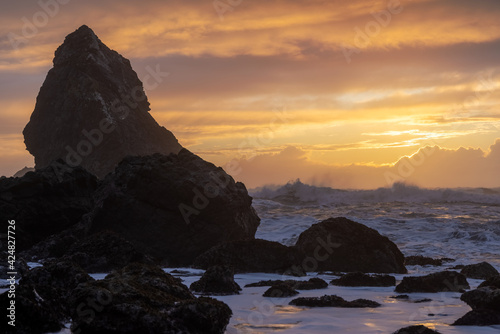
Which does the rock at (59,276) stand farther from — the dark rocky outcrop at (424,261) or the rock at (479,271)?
the dark rocky outcrop at (424,261)

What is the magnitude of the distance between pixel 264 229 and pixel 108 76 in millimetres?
23407

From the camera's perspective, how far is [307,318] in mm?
7000

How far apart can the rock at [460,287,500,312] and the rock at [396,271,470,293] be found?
5.28 ft

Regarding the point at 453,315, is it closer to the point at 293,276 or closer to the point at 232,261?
the point at 293,276

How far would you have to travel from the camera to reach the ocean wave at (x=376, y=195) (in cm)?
4328

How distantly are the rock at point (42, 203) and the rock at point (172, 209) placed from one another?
48.2 inches

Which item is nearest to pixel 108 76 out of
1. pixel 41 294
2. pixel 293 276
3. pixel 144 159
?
pixel 144 159

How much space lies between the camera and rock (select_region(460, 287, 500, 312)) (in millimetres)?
6898

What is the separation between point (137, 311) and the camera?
5445mm

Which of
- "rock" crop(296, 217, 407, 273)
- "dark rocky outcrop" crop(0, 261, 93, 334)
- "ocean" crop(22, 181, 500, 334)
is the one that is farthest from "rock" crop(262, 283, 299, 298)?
"rock" crop(296, 217, 407, 273)

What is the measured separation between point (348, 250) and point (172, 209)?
4923 millimetres

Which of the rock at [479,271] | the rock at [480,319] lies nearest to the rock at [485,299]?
the rock at [480,319]

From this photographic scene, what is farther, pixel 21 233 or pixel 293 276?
pixel 21 233

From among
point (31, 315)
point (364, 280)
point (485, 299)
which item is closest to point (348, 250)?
point (364, 280)
